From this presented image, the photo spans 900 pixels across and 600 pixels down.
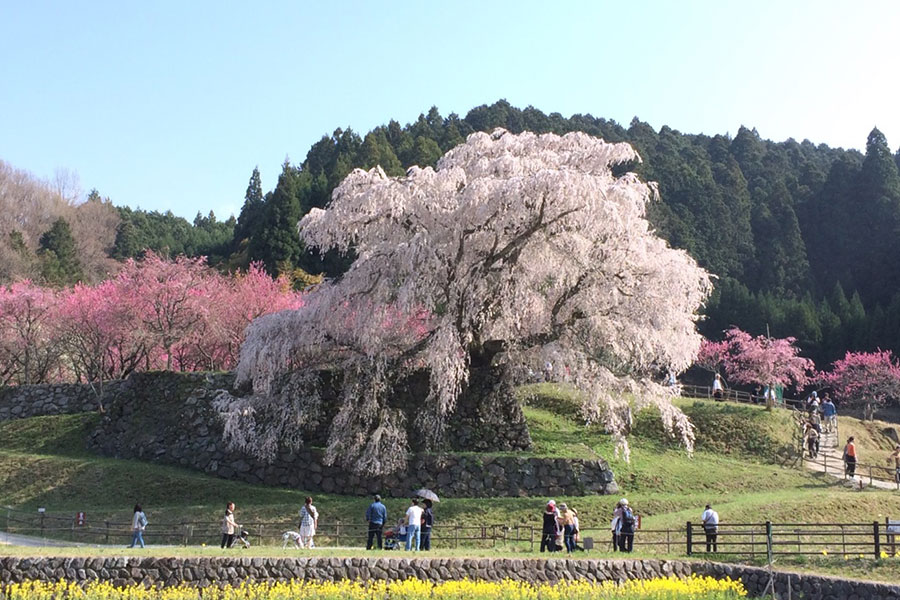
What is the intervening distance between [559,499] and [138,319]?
2014 cm

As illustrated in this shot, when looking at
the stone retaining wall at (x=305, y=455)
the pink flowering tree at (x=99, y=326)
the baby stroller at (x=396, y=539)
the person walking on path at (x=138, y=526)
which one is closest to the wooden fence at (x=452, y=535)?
the person walking on path at (x=138, y=526)

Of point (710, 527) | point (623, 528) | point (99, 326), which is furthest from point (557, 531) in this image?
point (99, 326)

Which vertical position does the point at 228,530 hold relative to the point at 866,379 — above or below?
below

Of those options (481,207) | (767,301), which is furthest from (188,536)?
(767,301)

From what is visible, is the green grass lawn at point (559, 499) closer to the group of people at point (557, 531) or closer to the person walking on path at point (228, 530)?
the group of people at point (557, 531)

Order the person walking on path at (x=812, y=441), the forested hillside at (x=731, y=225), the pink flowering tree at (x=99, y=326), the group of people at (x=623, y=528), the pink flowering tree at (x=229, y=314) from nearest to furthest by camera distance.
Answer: the group of people at (x=623, y=528) → the person walking on path at (x=812, y=441) → the pink flowering tree at (x=99, y=326) → the pink flowering tree at (x=229, y=314) → the forested hillside at (x=731, y=225)

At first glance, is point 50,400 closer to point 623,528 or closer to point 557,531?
point 557,531

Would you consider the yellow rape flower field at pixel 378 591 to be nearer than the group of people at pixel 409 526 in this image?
Yes

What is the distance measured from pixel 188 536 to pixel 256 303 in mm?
19275

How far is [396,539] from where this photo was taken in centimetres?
1934

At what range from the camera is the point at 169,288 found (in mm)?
37000

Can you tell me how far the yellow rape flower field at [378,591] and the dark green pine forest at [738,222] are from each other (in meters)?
41.6

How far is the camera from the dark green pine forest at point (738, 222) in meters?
63.6

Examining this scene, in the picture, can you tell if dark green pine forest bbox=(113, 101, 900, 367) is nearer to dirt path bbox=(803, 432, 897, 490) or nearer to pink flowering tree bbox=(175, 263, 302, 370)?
pink flowering tree bbox=(175, 263, 302, 370)
